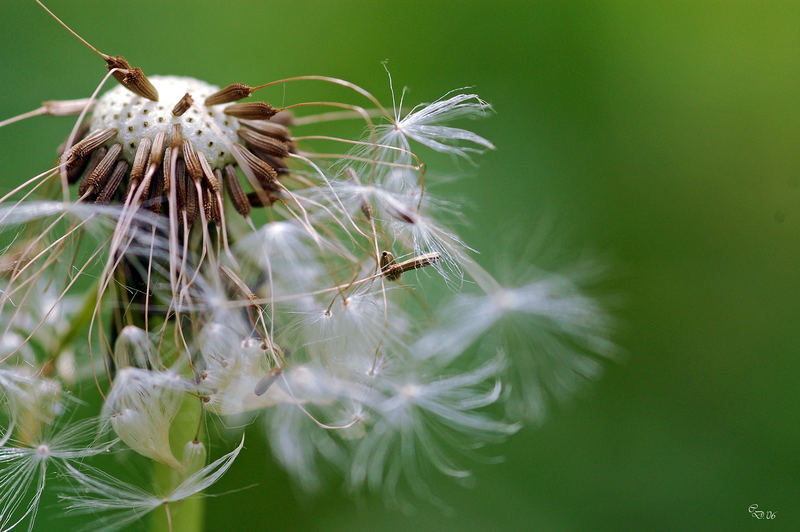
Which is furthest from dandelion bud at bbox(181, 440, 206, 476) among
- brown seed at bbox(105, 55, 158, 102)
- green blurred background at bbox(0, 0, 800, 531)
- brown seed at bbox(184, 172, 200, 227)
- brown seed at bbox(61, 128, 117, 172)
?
green blurred background at bbox(0, 0, 800, 531)

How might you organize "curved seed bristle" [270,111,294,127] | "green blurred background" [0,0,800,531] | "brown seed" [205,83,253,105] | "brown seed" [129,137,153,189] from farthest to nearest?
"green blurred background" [0,0,800,531], "curved seed bristle" [270,111,294,127], "brown seed" [205,83,253,105], "brown seed" [129,137,153,189]

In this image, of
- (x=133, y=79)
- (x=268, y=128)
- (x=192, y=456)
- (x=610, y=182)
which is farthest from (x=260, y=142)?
(x=610, y=182)

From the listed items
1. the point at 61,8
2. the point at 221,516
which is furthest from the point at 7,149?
the point at 221,516

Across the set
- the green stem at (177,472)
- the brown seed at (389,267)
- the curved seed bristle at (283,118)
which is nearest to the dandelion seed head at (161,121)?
the curved seed bristle at (283,118)

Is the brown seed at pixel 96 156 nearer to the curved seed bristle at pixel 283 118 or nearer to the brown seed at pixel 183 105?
the brown seed at pixel 183 105

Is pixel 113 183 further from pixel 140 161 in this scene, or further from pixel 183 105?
pixel 183 105

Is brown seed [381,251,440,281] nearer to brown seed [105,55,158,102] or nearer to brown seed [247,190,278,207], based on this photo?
brown seed [247,190,278,207]
